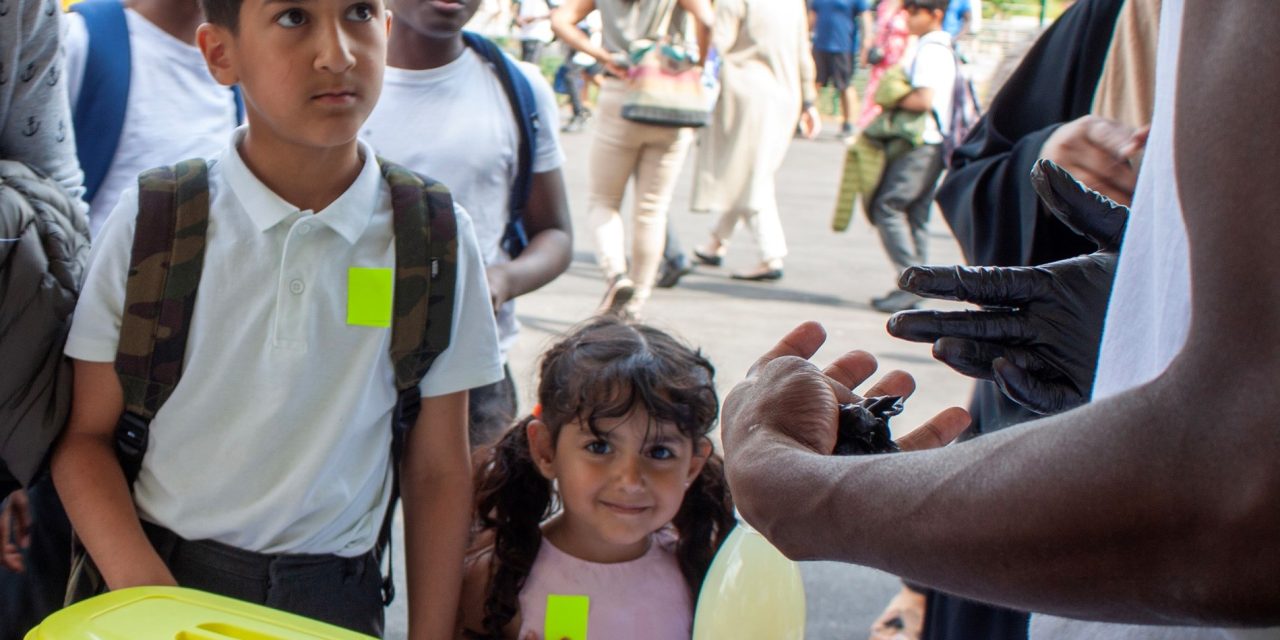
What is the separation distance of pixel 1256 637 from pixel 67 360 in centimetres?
158

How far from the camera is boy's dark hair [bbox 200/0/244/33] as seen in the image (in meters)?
2.02

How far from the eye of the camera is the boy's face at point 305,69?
6.44ft

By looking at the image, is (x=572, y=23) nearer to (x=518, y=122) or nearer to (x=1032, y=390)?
(x=518, y=122)

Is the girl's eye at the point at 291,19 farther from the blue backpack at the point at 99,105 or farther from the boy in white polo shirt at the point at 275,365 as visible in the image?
the blue backpack at the point at 99,105

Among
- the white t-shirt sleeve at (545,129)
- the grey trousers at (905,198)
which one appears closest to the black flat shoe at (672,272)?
the grey trousers at (905,198)

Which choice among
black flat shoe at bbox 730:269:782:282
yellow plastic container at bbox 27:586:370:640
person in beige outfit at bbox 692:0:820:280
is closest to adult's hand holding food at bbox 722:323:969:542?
yellow plastic container at bbox 27:586:370:640

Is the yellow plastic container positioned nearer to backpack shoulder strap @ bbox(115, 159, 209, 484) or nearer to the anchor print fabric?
backpack shoulder strap @ bbox(115, 159, 209, 484)

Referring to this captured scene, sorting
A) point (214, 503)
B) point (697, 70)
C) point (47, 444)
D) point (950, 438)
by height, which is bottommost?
point (697, 70)

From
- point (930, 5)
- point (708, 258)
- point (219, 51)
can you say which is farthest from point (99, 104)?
point (708, 258)

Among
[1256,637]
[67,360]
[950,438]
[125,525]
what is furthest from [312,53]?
[1256,637]

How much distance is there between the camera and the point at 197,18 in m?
2.64

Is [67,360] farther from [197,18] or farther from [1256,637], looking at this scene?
[1256,637]

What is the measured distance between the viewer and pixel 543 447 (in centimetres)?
253

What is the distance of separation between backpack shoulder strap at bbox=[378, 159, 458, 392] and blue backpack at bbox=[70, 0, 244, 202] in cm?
78
